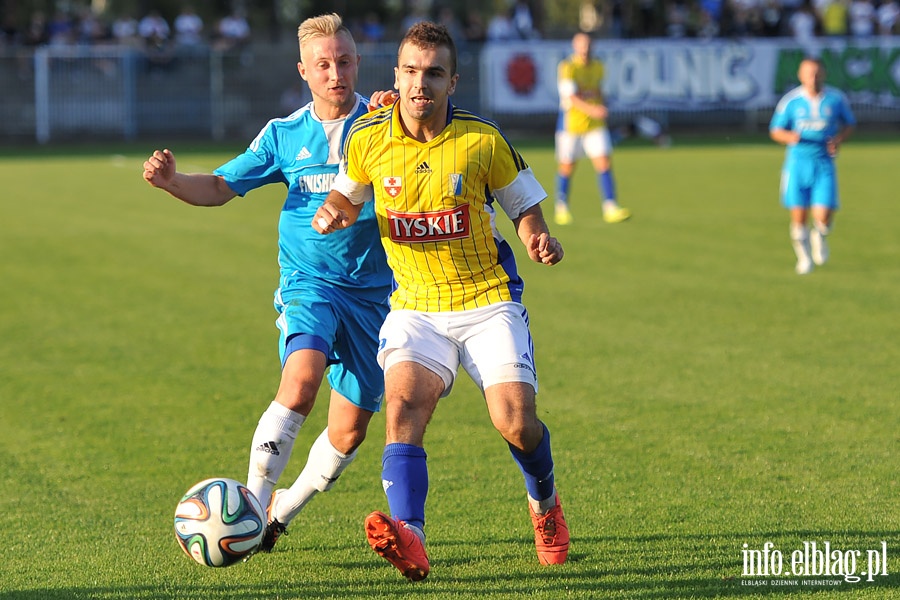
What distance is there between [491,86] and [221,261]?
1834 centimetres

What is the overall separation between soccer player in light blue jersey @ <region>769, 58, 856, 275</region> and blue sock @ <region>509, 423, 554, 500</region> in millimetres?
8833

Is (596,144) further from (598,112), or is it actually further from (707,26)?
(707,26)

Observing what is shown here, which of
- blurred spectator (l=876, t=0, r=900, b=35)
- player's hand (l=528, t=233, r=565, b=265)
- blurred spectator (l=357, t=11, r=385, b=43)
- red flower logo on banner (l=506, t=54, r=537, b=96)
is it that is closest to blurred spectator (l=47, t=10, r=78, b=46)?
blurred spectator (l=357, t=11, r=385, b=43)

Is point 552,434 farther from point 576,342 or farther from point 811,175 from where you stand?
point 811,175

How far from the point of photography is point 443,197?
15.9ft

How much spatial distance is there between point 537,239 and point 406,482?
3.31 ft

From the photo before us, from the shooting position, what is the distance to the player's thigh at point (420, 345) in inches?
188

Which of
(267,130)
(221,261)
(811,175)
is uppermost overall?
(267,130)

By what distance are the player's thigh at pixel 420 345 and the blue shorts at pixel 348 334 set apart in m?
0.43

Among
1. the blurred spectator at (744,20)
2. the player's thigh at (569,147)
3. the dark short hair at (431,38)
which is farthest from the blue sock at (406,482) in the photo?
the blurred spectator at (744,20)

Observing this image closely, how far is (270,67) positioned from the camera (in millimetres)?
32656

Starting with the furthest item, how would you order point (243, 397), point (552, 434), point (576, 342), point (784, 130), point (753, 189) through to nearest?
point (753, 189) < point (784, 130) < point (576, 342) < point (243, 397) < point (552, 434)

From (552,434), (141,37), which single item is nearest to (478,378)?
(552,434)

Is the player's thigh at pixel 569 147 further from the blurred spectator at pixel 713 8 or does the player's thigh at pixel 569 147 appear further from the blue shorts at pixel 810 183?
the blurred spectator at pixel 713 8
